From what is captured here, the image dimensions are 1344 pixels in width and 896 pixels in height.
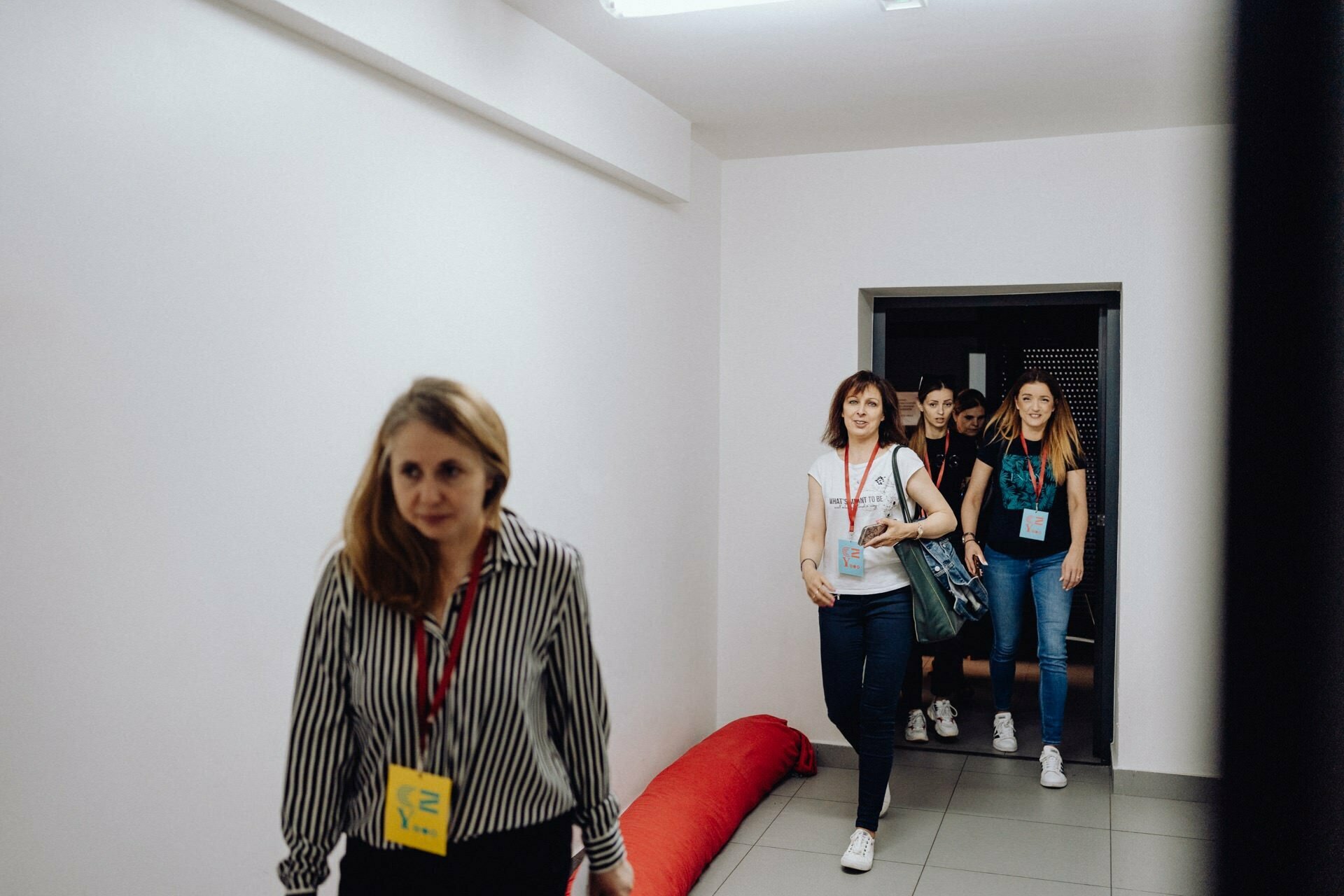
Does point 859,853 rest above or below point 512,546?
below

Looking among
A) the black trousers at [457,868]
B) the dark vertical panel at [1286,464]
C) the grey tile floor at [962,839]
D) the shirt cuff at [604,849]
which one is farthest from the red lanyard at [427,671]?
the grey tile floor at [962,839]

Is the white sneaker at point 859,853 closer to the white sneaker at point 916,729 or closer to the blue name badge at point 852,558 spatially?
the blue name badge at point 852,558

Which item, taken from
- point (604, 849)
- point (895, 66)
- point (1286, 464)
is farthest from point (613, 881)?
point (895, 66)

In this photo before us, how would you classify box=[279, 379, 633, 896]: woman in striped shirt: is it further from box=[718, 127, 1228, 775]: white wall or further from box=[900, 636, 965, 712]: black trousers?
box=[900, 636, 965, 712]: black trousers

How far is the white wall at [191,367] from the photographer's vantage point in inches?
70.9

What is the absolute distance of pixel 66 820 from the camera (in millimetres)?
1853

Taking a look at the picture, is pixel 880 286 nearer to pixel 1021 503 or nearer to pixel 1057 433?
pixel 1057 433

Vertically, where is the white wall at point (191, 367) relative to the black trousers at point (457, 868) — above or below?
above

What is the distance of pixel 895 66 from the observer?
3.68 metres

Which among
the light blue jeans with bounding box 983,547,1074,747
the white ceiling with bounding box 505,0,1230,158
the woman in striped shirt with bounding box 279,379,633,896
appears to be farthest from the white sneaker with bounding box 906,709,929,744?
the woman in striped shirt with bounding box 279,379,633,896

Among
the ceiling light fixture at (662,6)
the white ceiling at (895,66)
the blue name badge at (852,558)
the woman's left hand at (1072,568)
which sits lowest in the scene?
the woman's left hand at (1072,568)

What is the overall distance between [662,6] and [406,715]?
2258 millimetres

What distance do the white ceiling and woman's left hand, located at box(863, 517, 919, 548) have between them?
149cm

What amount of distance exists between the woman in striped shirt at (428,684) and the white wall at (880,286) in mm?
3094
